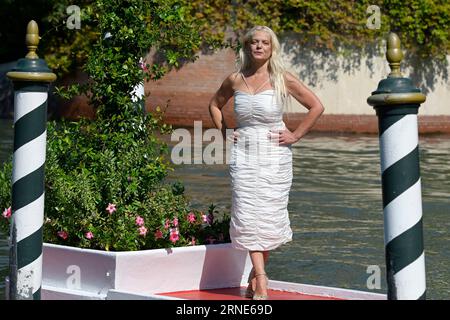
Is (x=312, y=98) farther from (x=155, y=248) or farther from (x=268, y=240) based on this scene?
(x=155, y=248)

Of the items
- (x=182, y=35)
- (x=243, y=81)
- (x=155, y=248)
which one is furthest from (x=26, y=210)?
(x=182, y=35)

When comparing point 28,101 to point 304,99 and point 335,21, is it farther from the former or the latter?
point 335,21

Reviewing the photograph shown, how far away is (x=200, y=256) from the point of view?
696 centimetres

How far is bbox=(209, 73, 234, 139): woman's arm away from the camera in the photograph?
7062 millimetres

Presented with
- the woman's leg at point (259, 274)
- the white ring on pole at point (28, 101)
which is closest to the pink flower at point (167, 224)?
the woman's leg at point (259, 274)

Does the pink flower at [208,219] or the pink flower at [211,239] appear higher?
the pink flower at [208,219]

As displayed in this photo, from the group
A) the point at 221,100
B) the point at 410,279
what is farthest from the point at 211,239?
the point at 410,279

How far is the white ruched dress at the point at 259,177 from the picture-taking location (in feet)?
22.1

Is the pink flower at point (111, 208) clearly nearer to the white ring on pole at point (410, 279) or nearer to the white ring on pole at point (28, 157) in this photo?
the white ring on pole at point (28, 157)

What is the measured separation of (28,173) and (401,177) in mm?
2039

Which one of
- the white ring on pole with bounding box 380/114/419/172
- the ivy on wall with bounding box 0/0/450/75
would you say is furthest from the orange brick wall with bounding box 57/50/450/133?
the white ring on pole with bounding box 380/114/419/172

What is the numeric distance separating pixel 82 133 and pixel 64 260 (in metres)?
1.26

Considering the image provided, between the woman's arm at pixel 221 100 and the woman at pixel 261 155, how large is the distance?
0.44 ft

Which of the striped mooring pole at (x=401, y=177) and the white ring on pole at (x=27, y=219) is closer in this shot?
the striped mooring pole at (x=401, y=177)
